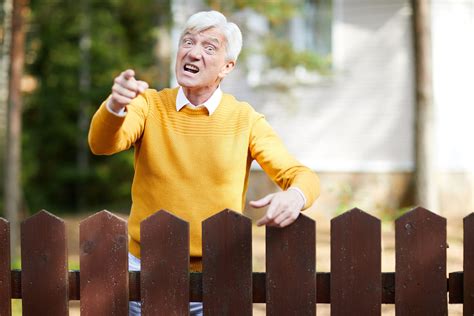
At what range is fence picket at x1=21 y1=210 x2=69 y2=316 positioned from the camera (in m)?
2.79

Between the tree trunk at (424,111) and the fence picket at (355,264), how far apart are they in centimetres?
644

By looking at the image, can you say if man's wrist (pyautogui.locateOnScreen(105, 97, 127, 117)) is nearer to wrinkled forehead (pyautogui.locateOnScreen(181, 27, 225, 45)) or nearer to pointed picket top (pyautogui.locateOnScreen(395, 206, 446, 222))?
wrinkled forehead (pyautogui.locateOnScreen(181, 27, 225, 45))

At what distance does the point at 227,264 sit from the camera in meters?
2.72

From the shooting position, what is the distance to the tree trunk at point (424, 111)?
880cm

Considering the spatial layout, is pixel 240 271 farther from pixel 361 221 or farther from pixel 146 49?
pixel 146 49

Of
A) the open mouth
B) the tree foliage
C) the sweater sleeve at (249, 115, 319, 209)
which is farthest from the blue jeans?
the tree foliage

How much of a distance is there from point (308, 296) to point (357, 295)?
0.17 metres

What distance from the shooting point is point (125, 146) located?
2.60 metres

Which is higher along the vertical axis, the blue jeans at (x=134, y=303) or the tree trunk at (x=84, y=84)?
the tree trunk at (x=84, y=84)

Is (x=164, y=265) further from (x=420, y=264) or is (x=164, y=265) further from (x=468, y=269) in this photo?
(x=468, y=269)

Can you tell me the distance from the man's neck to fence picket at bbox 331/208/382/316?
62cm

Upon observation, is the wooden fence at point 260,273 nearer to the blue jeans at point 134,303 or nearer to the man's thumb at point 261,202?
the blue jeans at point 134,303

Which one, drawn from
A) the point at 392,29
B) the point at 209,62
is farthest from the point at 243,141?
the point at 392,29

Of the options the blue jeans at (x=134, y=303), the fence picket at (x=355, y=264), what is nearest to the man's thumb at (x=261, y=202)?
the fence picket at (x=355, y=264)
